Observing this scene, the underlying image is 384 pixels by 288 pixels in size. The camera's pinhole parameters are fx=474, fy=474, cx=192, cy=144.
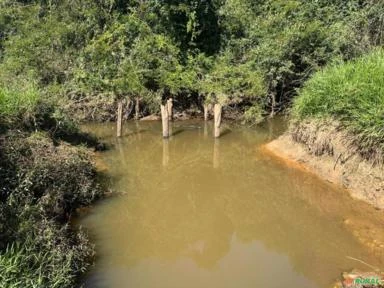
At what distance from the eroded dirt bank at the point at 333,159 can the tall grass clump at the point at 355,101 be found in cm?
20

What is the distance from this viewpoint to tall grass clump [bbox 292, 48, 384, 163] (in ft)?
28.9

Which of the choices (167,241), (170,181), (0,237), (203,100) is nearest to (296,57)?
(203,100)

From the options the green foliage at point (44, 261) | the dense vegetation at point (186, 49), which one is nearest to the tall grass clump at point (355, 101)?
the dense vegetation at point (186, 49)

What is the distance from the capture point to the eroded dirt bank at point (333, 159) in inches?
348

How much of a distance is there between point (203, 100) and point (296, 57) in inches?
131

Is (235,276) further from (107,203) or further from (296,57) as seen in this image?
(296,57)

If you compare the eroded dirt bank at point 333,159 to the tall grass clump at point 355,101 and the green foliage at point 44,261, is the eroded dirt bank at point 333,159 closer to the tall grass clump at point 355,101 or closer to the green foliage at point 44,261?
the tall grass clump at point 355,101

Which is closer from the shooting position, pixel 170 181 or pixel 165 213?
pixel 165 213

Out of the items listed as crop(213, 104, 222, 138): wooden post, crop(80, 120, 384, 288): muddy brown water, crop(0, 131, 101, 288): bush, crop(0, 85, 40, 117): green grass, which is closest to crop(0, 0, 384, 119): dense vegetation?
crop(213, 104, 222, 138): wooden post

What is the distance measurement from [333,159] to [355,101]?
50.9 inches

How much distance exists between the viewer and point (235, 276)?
6.57 m

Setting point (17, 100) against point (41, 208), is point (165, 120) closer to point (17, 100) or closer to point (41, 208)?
point (17, 100)

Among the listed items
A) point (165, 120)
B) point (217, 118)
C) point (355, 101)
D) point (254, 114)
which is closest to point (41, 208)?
point (355, 101)

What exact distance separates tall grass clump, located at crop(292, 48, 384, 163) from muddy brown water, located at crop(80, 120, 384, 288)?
1.17m
